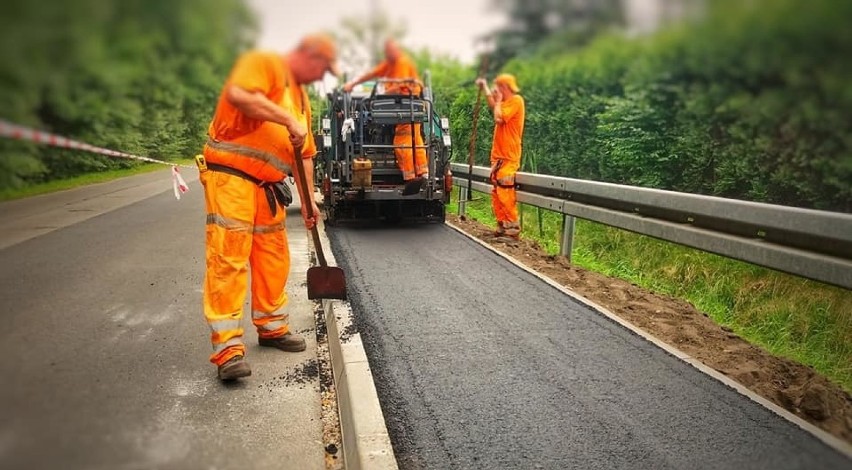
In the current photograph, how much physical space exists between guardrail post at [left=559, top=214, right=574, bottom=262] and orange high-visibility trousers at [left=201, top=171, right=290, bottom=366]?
3523 mm

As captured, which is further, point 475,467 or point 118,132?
point 475,467

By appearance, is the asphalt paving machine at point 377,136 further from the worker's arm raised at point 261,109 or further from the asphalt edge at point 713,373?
the asphalt edge at point 713,373

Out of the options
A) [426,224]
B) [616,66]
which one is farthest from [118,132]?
[426,224]

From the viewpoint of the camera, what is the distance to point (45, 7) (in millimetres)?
586

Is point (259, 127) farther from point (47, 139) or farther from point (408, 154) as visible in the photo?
point (47, 139)

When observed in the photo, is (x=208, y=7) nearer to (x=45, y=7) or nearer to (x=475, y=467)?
(x=45, y=7)

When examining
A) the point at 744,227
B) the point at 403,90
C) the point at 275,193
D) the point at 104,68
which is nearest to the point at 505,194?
the point at 275,193

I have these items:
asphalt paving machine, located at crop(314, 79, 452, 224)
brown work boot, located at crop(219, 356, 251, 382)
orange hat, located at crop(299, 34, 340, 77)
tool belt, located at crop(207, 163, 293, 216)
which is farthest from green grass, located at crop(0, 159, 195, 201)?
brown work boot, located at crop(219, 356, 251, 382)

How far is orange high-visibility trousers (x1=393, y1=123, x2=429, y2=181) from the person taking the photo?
1838mm

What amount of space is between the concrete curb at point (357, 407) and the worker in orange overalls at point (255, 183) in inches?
15.1

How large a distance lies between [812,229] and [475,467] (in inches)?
61.4

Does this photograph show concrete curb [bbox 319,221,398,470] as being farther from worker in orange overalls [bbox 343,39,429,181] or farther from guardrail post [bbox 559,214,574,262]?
guardrail post [bbox 559,214,574,262]

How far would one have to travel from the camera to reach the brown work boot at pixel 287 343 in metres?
3.68

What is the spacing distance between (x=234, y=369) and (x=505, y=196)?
4.69 metres
